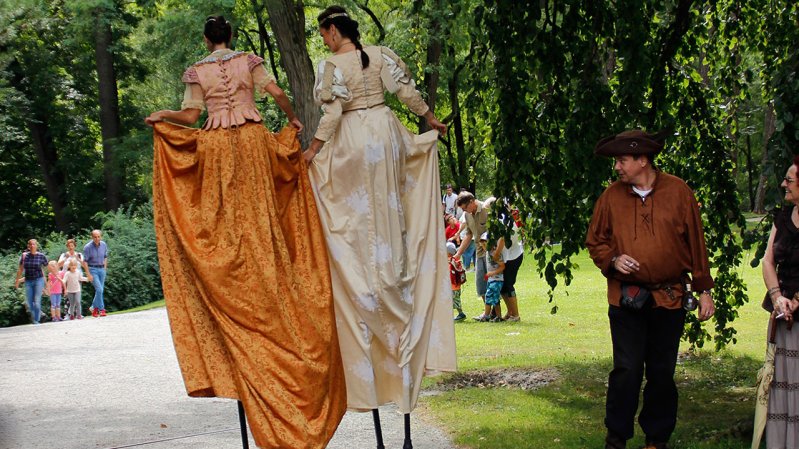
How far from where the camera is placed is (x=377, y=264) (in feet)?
19.8

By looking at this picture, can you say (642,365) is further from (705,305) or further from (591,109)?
(591,109)

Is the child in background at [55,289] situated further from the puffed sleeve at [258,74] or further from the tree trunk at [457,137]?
the puffed sleeve at [258,74]

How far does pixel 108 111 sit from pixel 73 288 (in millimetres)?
13127

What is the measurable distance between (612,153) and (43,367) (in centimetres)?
857

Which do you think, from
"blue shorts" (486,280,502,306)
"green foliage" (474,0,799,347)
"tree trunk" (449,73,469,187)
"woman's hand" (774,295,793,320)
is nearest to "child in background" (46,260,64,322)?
"tree trunk" (449,73,469,187)

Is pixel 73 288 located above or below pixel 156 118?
below

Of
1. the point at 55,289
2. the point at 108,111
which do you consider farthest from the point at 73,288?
the point at 108,111

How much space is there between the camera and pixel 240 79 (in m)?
5.93

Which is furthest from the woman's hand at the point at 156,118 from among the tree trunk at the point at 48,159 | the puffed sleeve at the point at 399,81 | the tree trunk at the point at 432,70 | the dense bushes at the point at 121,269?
the tree trunk at the point at 48,159

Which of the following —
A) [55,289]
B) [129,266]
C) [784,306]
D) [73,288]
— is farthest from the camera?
[129,266]

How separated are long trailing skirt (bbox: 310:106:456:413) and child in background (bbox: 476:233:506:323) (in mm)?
7429

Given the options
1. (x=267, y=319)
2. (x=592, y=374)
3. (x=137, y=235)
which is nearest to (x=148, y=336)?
(x=592, y=374)

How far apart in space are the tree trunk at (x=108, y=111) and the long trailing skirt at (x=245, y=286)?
28067 mm

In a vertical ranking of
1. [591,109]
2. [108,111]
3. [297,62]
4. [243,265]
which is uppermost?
[108,111]
